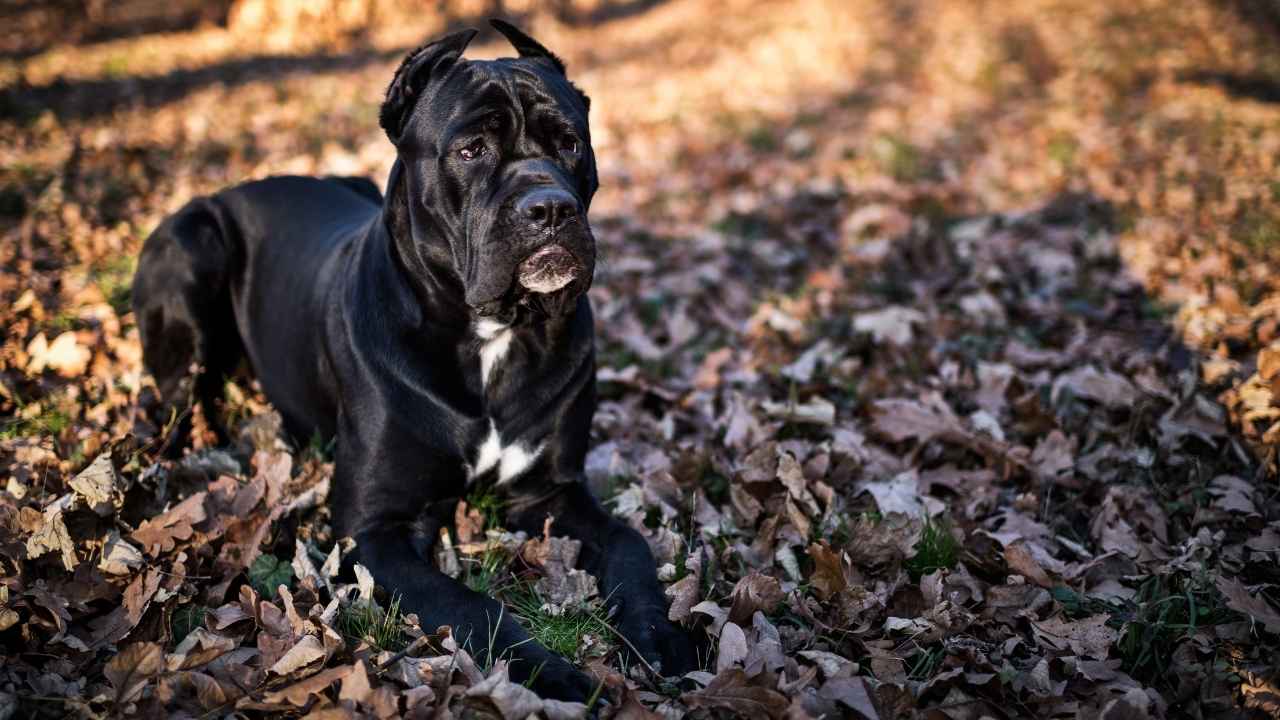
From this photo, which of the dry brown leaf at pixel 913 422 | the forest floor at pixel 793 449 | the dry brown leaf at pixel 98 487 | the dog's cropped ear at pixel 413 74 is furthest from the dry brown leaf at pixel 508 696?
the dry brown leaf at pixel 913 422

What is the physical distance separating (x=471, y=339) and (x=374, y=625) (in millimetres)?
906

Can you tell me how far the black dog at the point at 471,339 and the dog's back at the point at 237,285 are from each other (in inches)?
13.0

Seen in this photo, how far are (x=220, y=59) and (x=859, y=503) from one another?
10660 millimetres

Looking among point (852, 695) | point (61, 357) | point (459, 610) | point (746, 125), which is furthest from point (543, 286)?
point (746, 125)

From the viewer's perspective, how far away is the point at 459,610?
2521mm

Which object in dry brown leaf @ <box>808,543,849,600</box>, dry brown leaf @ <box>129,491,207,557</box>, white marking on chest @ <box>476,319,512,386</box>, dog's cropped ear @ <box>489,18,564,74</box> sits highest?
dog's cropped ear @ <box>489,18,564,74</box>

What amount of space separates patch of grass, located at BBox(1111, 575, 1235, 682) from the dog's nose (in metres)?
1.93

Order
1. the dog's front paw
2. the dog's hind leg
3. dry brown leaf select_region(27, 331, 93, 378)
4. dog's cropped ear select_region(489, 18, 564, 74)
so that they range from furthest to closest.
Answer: dry brown leaf select_region(27, 331, 93, 378) < the dog's hind leg < dog's cropped ear select_region(489, 18, 564, 74) < the dog's front paw

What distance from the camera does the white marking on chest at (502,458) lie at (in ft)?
9.59

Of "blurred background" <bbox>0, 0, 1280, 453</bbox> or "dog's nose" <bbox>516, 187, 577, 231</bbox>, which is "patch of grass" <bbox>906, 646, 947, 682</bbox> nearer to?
"dog's nose" <bbox>516, 187, 577, 231</bbox>

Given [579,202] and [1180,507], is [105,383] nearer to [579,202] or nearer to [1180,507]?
[579,202]

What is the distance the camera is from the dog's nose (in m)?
2.67

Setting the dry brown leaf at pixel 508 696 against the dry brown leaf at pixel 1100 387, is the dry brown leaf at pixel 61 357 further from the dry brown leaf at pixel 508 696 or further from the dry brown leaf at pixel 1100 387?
the dry brown leaf at pixel 1100 387

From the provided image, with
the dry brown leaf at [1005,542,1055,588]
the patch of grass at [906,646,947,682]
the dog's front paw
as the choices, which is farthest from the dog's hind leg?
the dry brown leaf at [1005,542,1055,588]
